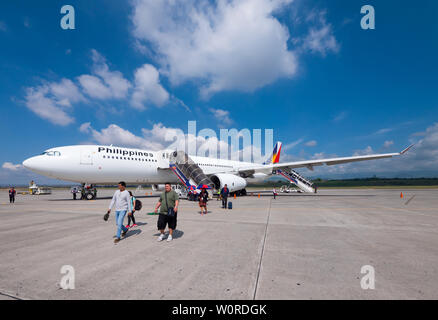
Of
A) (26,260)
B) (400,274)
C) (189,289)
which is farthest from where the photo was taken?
(26,260)

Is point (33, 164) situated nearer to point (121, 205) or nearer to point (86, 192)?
point (86, 192)

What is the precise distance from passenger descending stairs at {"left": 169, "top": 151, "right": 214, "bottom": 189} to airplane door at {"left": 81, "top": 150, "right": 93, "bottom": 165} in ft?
23.4

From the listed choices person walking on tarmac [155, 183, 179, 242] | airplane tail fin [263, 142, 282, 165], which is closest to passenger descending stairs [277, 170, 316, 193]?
airplane tail fin [263, 142, 282, 165]

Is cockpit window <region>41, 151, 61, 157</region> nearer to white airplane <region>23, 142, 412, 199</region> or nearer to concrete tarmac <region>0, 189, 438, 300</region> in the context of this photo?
white airplane <region>23, 142, 412, 199</region>

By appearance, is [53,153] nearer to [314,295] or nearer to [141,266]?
[141,266]

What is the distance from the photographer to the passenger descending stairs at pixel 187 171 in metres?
19.7

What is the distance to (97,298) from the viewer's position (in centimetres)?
287

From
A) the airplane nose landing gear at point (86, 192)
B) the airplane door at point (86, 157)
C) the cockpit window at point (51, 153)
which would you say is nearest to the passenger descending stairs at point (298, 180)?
the airplane door at point (86, 157)

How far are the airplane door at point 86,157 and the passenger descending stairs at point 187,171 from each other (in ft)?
23.4

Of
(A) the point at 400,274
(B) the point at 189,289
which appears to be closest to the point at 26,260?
(B) the point at 189,289

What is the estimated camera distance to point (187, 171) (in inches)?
819

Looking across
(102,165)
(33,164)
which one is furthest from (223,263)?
(33,164)

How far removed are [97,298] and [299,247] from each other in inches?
171

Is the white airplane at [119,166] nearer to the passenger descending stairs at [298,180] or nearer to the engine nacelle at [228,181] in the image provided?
the engine nacelle at [228,181]
